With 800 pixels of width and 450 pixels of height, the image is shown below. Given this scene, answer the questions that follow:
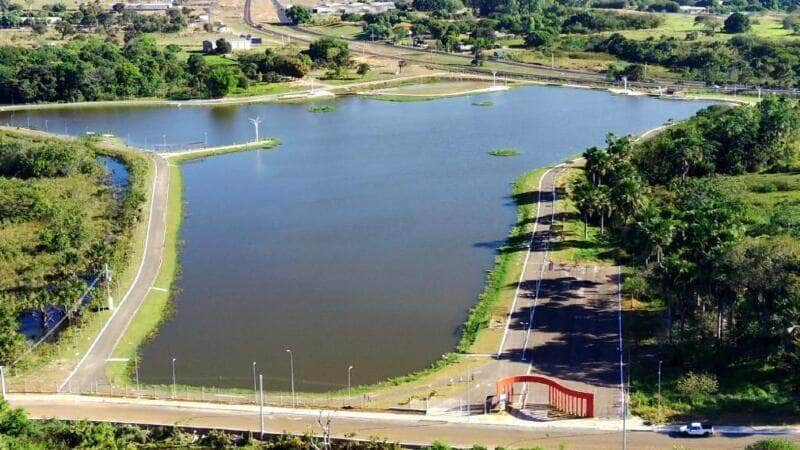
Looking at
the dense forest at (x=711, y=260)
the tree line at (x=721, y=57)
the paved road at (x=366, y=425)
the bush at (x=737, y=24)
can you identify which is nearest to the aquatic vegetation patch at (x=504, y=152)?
the dense forest at (x=711, y=260)

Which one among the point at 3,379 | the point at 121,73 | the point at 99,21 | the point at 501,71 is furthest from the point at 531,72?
the point at 3,379

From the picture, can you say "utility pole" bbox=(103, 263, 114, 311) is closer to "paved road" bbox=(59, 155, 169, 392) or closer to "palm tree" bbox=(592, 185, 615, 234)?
"paved road" bbox=(59, 155, 169, 392)

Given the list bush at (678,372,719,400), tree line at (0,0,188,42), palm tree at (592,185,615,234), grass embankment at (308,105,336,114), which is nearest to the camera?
bush at (678,372,719,400)

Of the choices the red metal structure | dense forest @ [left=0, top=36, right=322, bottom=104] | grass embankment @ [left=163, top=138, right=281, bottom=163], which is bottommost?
the red metal structure

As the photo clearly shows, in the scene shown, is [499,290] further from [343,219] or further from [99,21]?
[99,21]

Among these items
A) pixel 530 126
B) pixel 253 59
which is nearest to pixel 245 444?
pixel 530 126

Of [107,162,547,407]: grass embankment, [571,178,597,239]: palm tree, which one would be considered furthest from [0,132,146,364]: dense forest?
[571,178,597,239]: palm tree

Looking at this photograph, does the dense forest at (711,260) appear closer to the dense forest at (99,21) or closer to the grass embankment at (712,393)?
the grass embankment at (712,393)
